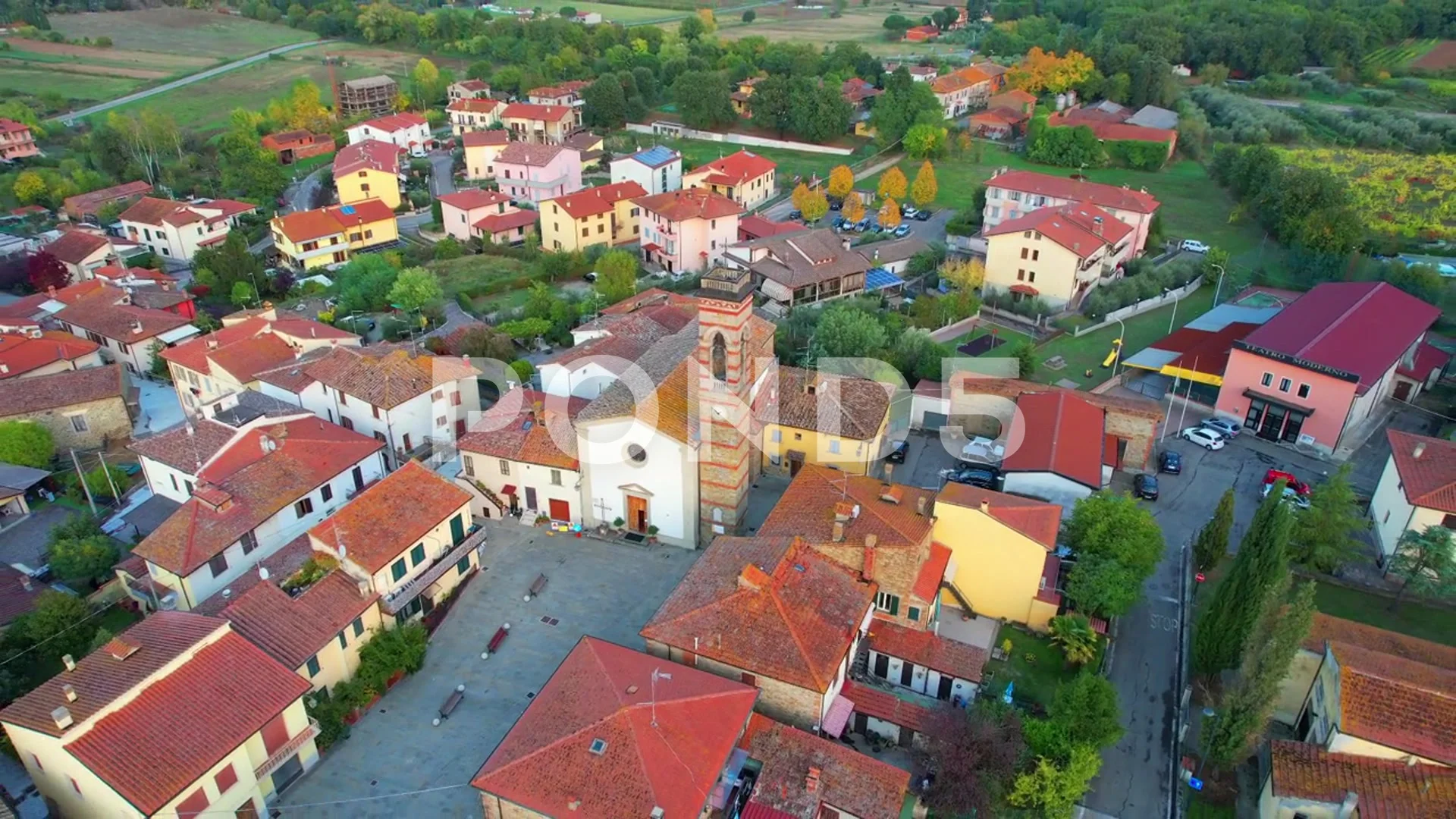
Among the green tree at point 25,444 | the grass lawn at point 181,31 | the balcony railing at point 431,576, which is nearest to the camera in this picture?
the balcony railing at point 431,576

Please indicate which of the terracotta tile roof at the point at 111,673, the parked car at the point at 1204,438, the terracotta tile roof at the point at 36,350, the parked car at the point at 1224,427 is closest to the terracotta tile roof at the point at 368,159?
the terracotta tile roof at the point at 36,350

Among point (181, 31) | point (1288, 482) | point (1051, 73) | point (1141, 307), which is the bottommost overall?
point (1141, 307)

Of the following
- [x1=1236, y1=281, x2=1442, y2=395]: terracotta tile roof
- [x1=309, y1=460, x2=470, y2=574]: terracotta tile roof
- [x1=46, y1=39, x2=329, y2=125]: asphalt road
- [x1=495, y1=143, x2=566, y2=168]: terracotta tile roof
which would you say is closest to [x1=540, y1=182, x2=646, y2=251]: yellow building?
[x1=495, y1=143, x2=566, y2=168]: terracotta tile roof

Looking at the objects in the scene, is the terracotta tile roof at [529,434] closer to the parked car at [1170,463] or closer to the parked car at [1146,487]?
the parked car at [1146,487]

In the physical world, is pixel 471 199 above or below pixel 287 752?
above

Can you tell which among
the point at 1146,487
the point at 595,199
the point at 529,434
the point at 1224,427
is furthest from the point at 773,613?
the point at 595,199

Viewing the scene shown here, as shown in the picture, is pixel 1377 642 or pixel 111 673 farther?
pixel 1377 642

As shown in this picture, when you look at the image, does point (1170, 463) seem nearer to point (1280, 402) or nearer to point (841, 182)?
point (1280, 402)

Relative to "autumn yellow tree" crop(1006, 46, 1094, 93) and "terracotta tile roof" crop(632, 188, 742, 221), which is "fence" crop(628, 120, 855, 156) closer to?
"autumn yellow tree" crop(1006, 46, 1094, 93)
